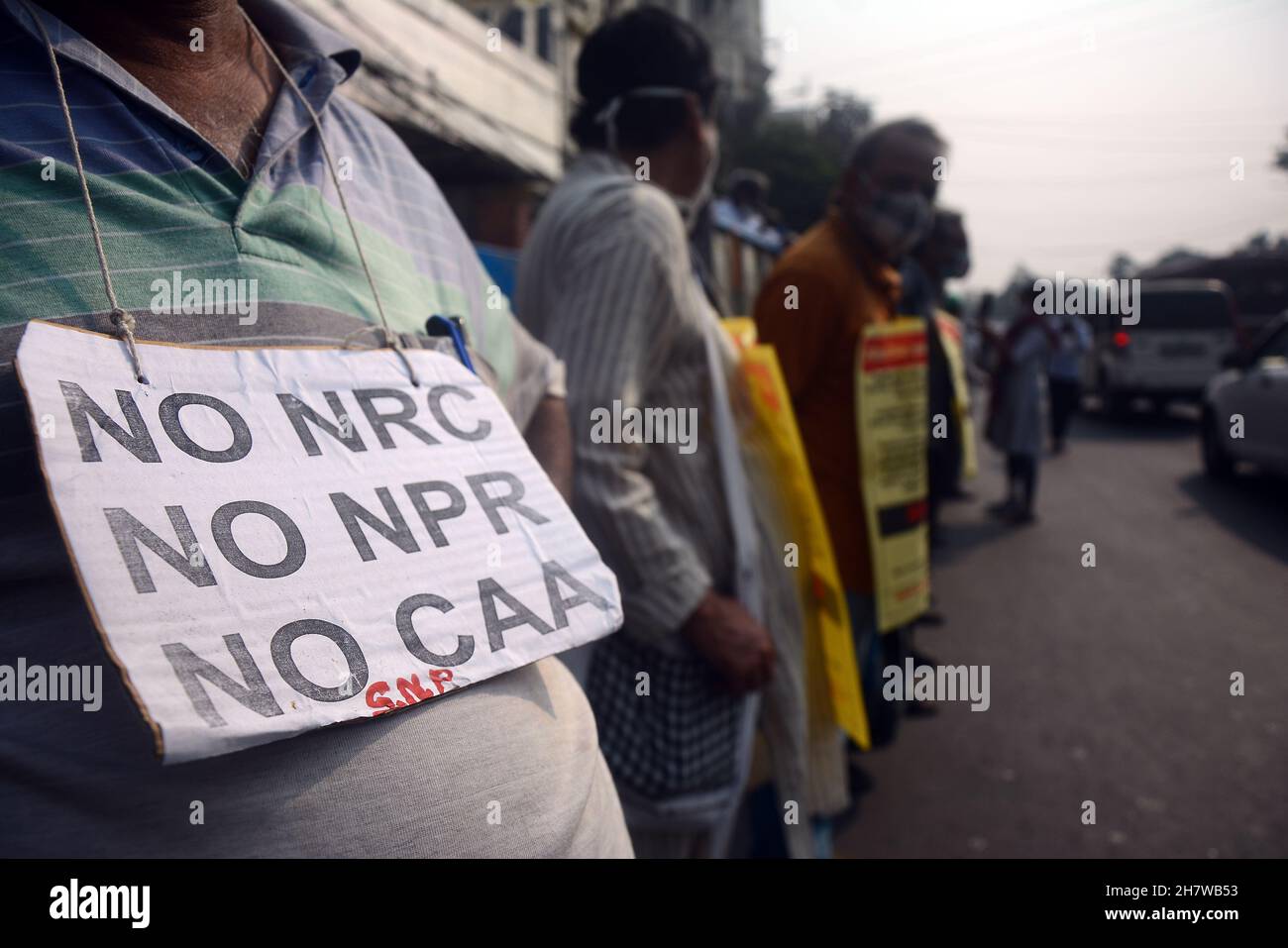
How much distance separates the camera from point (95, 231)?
0.83m

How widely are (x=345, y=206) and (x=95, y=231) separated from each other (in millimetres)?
294

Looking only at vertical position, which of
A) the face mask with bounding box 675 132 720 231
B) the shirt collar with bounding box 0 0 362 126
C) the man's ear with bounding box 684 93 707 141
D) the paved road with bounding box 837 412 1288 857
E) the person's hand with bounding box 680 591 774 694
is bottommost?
the paved road with bounding box 837 412 1288 857

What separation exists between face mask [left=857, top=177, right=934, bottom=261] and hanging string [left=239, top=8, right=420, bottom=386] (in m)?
2.13

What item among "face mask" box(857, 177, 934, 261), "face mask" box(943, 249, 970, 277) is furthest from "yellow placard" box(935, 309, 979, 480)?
"face mask" box(857, 177, 934, 261)

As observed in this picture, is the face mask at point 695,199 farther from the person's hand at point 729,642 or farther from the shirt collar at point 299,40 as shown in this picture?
the shirt collar at point 299,40

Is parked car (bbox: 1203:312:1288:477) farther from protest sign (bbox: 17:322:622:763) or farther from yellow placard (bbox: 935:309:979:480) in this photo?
protest sign (bbox: 17:322:622:763)

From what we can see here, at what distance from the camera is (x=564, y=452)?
1.38 metres

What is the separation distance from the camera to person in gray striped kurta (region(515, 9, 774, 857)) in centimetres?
171

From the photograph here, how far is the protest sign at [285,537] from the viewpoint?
71 centimetres

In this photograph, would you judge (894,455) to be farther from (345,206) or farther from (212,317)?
(212,317)

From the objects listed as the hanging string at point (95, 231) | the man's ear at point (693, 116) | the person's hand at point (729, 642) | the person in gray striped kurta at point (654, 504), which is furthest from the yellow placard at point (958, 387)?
the hanging string at point (95, 231)
